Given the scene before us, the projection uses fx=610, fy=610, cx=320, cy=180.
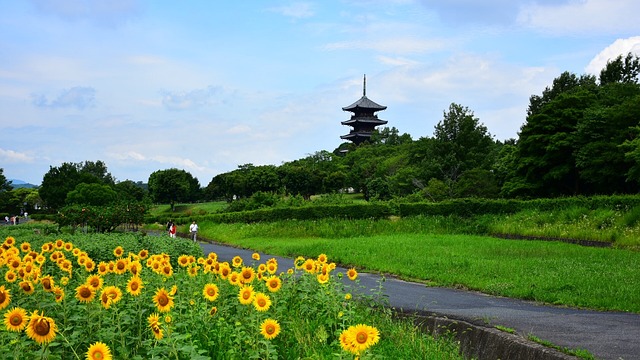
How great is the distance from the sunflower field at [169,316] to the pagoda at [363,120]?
8094 cm

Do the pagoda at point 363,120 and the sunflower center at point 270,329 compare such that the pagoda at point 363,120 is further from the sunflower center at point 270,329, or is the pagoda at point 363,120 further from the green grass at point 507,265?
the sunflower center at point 270,329

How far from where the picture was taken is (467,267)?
1542 centimetres

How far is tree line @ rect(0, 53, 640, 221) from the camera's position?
32.6 metres

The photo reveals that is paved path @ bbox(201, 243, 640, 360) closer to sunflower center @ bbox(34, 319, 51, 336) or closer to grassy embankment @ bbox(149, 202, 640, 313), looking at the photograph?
grassy embankment @ bbox(149, 202, 640, 313)

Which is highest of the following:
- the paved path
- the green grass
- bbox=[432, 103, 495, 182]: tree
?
bbox=[432, 103, 495, 182]: tree

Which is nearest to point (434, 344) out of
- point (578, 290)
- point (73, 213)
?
point (578, 290)

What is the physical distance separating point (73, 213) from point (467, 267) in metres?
15.1

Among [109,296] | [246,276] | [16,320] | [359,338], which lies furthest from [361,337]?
[246,276]

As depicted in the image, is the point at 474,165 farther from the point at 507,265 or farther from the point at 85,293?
the point at 85,293

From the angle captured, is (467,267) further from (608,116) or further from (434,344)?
(608,116)

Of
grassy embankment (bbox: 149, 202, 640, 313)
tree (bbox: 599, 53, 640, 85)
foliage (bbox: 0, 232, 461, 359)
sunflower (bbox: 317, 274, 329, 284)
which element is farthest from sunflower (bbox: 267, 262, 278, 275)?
tree (bbox: 599, 53, 640, 85)

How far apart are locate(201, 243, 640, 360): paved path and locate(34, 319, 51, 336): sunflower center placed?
225 inches

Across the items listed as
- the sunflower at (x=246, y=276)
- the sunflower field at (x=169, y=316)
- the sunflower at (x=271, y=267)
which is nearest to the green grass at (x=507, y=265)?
the sunflower field at (x=169, y=316)

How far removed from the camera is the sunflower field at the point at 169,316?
379 centimetres
